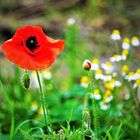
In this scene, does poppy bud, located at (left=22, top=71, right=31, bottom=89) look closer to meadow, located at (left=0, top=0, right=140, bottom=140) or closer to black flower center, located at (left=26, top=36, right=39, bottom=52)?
meadow, located at (left=0, top=0, right=140, bottom=140)

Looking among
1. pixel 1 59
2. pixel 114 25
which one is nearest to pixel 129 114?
pixel 1 59

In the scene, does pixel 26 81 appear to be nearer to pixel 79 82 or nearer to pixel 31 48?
pixel 31 48

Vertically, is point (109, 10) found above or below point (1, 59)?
above

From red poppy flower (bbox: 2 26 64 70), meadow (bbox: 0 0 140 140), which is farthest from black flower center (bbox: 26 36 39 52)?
meadow (bbox: 0 0 140 140)

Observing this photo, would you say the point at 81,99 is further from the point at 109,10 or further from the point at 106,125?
the point at 109,10

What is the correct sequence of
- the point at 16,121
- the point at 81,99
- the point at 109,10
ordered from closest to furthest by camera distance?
the point at 16,121 → the point at 81,99 → the point at 109,10

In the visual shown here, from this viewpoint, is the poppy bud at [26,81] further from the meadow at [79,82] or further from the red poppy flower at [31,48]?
the red poppy flower at [31,48]

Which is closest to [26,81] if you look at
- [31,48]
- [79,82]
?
[31,48]

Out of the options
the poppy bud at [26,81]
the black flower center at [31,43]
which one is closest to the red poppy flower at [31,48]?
the black flower center at [31,43]
